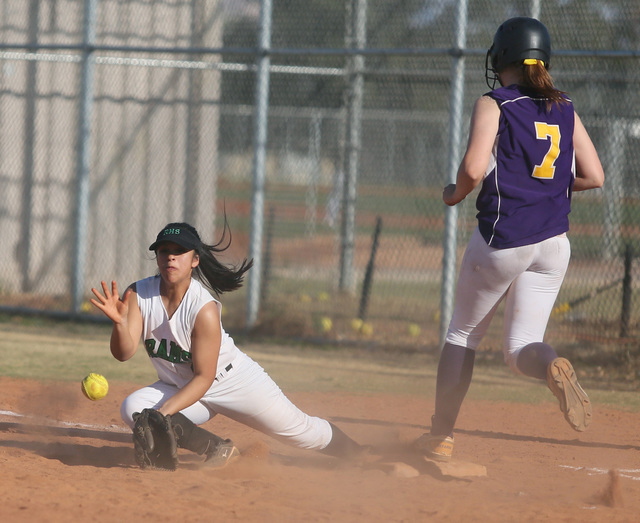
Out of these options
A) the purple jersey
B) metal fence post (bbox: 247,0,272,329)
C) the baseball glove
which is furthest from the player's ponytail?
metal fence post (bbox: 247,0,272,329)

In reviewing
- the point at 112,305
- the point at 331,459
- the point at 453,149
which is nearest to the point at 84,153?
the point at 453,149

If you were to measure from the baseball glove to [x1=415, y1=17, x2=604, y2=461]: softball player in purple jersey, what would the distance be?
1.41 m

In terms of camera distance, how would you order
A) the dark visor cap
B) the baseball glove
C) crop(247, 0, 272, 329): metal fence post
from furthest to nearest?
crop(247, 0, 272, 329): metal fence post, the dark visor cap, the baseball glove

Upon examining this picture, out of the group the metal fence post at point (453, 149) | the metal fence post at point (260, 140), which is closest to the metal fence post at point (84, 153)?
the metal fence post at point (260, 140)

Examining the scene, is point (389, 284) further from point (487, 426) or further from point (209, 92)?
point (487, 426)

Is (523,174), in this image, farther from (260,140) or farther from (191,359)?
(260,140)

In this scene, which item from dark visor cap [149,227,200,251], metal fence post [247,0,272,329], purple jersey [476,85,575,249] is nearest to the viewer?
purple jersey [476,85,575,249]

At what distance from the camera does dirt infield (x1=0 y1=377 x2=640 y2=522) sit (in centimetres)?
331

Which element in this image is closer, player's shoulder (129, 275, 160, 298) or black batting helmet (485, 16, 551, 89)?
black batting helmet (485, 16, 551, 89)

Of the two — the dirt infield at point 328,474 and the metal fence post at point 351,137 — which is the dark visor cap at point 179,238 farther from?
the metal fence post at point 351,137

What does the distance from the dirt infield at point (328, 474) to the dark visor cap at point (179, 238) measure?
1.00 m

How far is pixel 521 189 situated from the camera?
3.77 metres

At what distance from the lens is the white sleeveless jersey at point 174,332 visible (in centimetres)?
396

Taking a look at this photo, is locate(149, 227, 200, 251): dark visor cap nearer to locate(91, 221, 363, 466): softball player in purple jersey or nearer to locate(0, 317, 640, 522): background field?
locate(91, 221, 363, 466): softball player in purple jersey
